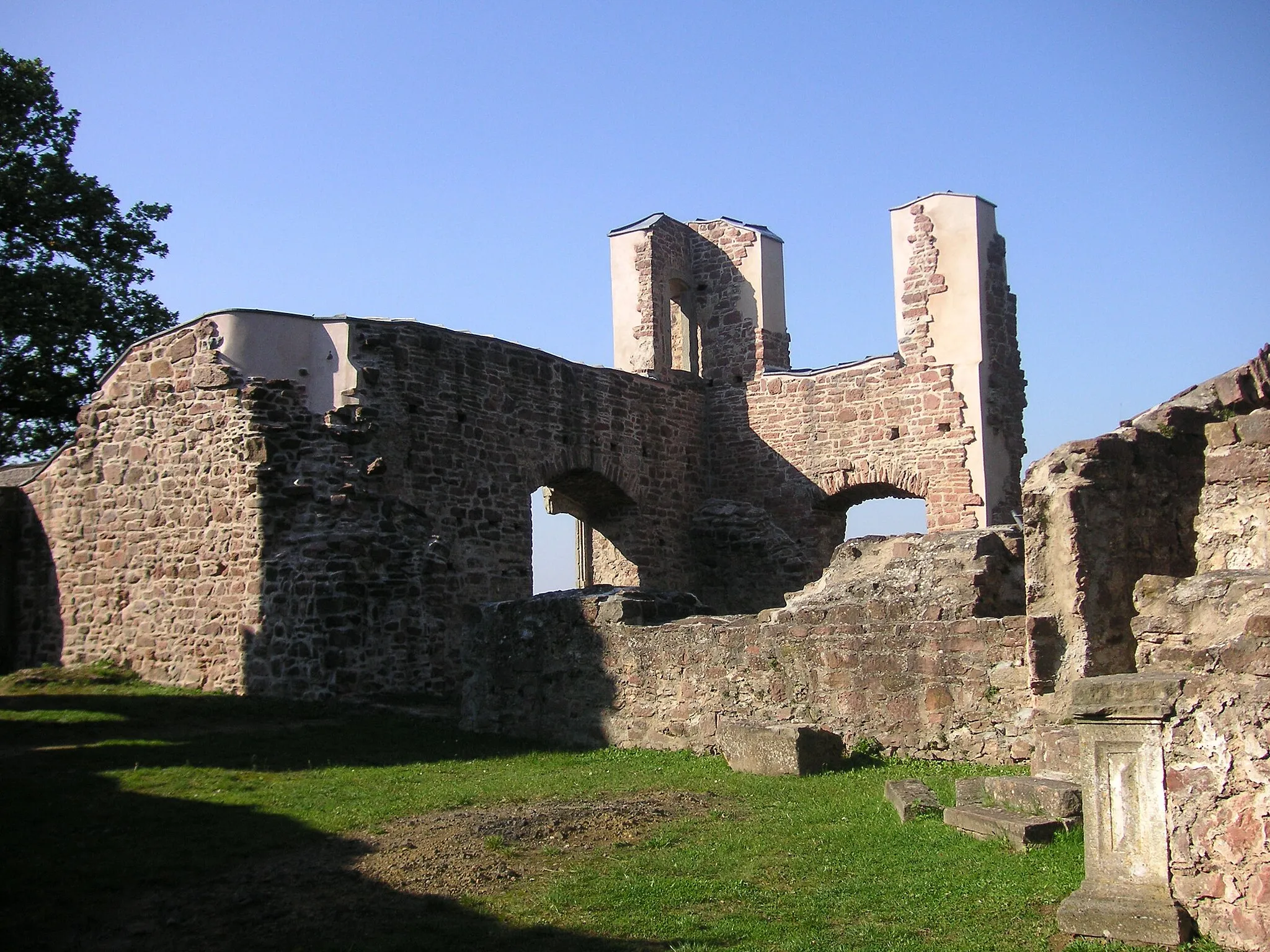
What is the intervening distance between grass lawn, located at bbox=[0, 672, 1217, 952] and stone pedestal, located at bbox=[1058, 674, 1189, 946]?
16 centimetres

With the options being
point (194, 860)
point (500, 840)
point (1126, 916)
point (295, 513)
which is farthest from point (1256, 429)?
point (295, 513)

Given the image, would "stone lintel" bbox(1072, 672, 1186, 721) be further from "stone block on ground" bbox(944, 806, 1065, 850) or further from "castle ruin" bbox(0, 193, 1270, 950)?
"stone block on ground" bbox(944, 806, 1065, 850)

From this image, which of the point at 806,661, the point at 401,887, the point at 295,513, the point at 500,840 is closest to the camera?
the point at 401,887

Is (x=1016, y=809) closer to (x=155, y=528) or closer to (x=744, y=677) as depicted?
(x=744, y=677)

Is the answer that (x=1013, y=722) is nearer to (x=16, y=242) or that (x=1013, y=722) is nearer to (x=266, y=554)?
(x=266, y=554)

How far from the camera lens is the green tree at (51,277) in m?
20.7

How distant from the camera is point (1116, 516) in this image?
776 centimetres

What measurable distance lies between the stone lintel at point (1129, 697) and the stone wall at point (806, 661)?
10.4ft

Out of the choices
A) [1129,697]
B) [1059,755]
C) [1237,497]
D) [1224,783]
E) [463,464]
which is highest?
[463,464]

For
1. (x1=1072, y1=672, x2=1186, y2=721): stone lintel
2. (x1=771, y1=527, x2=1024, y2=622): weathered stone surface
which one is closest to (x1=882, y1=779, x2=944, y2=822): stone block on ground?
(x1=771, y1=527, x2=1024, y2=622): weathered stone surface

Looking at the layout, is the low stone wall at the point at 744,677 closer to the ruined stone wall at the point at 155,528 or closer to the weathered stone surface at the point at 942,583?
the weathered stone surface at the point at 942,583

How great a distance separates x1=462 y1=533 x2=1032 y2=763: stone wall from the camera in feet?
28.0

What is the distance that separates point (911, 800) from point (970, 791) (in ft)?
1.09

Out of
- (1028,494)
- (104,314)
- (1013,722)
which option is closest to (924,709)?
(1013,722)
